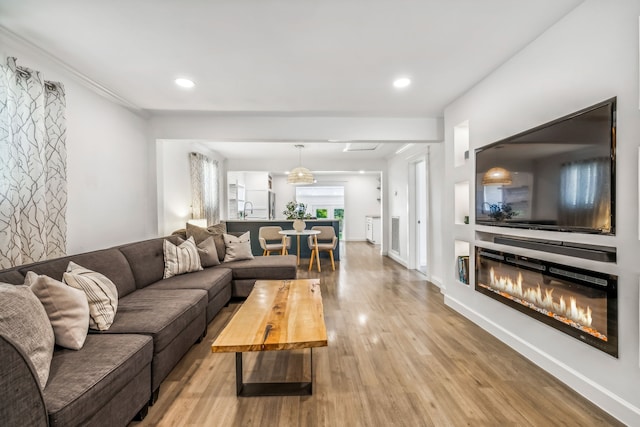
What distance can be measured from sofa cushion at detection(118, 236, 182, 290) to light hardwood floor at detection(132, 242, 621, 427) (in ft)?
2.53

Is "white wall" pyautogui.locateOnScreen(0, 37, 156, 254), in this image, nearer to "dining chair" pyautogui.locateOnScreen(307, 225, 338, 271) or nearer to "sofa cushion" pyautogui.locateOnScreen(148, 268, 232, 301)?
"sofa cushion" pyautogui.locateOnScreen(148, 268, 232, 301)

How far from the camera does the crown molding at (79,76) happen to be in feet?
6.90

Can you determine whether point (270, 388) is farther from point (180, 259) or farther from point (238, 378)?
point (180, 259)

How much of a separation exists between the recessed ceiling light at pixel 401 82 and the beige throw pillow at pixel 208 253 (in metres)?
2.84

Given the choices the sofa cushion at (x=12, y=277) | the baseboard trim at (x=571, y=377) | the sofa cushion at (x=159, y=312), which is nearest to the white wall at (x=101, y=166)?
the sofa cushion at (x=159, y=312)

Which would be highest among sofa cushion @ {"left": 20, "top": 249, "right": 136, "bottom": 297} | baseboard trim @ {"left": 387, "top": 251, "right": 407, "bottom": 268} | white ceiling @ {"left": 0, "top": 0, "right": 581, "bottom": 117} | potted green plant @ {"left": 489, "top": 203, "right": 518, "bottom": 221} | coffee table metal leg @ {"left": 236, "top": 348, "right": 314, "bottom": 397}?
white ceiling @ {"left": 0, "top": 0, "right": 581, "bottom": 117}

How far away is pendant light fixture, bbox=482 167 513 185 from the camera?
2445mm

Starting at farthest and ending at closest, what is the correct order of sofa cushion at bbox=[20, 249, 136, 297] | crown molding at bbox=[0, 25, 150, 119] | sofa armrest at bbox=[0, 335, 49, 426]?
crown molding at bbox=[0, 25, 150, 119]
sofa cushion at bbox=[20, 249, 136, 297]
sofa armrest at bbox=[0, 335, 49, 426]

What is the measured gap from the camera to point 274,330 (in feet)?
5.76

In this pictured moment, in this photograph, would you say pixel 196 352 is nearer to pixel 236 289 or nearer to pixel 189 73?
pixel 236 289

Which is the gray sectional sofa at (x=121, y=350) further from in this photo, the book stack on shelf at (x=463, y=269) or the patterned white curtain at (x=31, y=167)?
the book stack on shelf at (x=463, y=269)

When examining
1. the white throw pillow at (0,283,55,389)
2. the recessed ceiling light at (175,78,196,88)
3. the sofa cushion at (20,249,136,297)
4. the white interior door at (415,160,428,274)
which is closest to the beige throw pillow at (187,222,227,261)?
the sofa cushion at (20,249,136,297)

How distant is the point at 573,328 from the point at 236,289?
3.18 meters

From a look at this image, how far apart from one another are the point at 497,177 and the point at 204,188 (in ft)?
15.3
